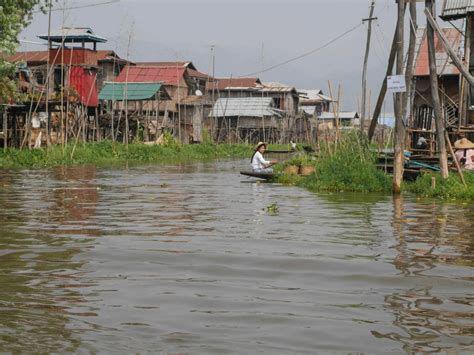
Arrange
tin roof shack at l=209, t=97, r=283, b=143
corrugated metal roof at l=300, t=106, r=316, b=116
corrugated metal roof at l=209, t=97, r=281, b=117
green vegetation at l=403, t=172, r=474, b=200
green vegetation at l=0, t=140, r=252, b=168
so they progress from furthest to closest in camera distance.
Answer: corrugated metal roof at l=300, t=106, r=316, b=116 < tin roof shack at l=209, t=97, r=283, b=143 < corrugated metal roof at l=209, t=97, r=281, b=117 < green vegetation at l=0, t=140, r=252, b=168 < green vegetation at l=403, t=172, r=474, b=200

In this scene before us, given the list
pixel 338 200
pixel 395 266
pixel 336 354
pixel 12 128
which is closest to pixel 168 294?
pixel 336 354

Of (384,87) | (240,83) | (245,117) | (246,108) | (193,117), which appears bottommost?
(384,87)

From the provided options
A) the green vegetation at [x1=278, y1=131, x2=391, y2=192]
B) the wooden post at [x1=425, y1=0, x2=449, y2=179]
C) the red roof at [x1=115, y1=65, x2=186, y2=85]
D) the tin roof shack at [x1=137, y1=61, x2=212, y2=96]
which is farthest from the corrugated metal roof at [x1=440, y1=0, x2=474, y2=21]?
the tin roof shack at [x1=137, y1=61, x2=212, y2=96]

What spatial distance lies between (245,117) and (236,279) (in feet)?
157

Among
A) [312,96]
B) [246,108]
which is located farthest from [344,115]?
[246,108]

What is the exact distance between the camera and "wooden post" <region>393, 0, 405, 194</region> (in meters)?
13.7

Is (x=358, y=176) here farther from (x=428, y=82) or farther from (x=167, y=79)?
(x=167, y=79)

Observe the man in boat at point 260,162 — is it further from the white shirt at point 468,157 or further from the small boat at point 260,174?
the white shirt at point 468,157

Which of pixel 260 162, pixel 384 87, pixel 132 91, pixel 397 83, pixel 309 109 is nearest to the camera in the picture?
pixel 397 83

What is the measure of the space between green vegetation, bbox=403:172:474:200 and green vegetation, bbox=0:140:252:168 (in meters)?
14.7

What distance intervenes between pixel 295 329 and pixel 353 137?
1200 cm

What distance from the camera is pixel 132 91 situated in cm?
4247

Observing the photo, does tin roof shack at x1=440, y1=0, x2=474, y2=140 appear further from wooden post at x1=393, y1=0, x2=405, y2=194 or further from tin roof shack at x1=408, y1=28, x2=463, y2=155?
wooden post at x1=393, y1=0, x2=405, y2=194

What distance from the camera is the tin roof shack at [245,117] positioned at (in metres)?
52.8
